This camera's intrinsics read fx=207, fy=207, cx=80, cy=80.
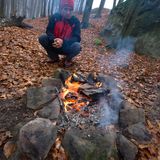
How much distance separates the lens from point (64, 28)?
5031mm

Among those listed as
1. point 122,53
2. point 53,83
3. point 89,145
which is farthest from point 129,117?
point 122,53

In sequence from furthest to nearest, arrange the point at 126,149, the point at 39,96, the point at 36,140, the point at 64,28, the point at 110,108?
the point at 64,28 < the point at 110,108 < the point at 39,96 < the point at 126,149 < the point at 36,140

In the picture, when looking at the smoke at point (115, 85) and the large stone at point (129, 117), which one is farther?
the smoke at point (115, 85)

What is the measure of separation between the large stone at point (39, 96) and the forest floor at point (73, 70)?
120 millimetres

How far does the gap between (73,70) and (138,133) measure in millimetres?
2583

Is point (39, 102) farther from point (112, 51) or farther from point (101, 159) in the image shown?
point (112, 51)

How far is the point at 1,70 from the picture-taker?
436 cm

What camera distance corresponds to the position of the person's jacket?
4973 mm

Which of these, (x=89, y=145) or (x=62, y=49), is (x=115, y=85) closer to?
(x=62, y=49)

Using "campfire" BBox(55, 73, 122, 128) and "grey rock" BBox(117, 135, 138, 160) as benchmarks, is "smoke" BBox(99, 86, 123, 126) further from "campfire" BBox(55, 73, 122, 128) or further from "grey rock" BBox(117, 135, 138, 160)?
"grey rock" BBox(117, 135, 138, 160)

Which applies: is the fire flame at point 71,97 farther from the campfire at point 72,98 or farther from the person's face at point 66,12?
the person's face at point 66,12

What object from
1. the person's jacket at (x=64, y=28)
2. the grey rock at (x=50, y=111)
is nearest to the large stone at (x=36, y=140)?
the grey rock at (x=50, y=111)

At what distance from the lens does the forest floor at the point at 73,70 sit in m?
3.12

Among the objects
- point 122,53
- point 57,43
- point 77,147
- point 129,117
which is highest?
point 57,43
